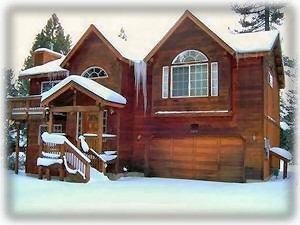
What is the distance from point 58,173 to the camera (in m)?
13.5

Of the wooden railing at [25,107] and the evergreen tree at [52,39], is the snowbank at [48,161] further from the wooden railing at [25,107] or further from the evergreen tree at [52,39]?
the evergreen tree at [52,39]

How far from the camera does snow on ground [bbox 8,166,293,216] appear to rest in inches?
287

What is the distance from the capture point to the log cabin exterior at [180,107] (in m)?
13.0

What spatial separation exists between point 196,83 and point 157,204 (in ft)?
22.4

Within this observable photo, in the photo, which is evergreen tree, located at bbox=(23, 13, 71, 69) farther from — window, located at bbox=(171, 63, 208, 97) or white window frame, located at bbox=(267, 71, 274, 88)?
white window frame, located at bbox=(267, 71, 274, 88)

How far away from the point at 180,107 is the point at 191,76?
1317 mm

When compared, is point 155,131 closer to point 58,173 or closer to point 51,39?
point 58,173

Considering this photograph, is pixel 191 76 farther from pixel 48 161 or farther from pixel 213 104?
pixel 48 161

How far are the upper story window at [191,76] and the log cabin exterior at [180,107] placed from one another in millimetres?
39

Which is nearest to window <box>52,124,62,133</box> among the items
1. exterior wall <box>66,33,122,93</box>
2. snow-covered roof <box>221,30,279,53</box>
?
exterior wall <box>66,33,122,93</box>

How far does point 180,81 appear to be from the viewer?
555 inches

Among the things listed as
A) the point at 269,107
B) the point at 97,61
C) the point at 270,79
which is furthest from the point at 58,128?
the point at 270,79

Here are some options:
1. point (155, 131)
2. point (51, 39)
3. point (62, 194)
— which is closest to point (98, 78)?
point (155, 131)

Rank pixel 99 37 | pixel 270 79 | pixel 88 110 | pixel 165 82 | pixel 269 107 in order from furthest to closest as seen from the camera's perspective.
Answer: pixel 99 37, pixel 270 79, pixel 269 107, pixel 165 82, pixel 88 110
